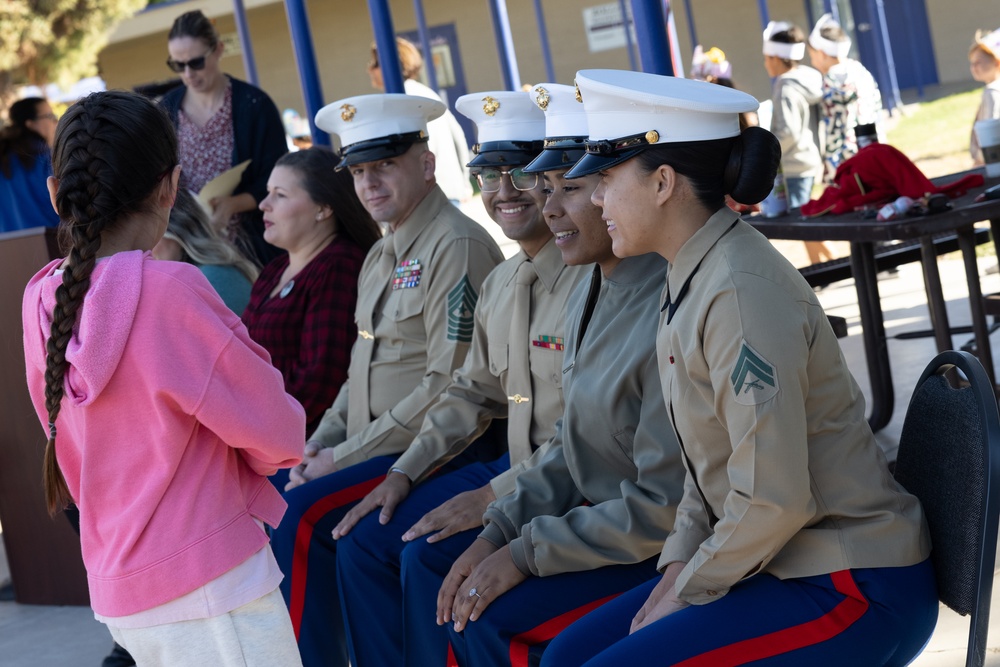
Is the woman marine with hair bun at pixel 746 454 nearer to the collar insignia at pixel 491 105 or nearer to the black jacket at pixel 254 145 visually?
the collar insignia at pixel 491 105

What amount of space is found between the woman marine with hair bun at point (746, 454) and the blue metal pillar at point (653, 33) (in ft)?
4.03

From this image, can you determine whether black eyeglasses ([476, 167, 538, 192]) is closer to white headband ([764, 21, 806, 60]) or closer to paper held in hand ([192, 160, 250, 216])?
paper held in hand ([192, 160, 250, 216])

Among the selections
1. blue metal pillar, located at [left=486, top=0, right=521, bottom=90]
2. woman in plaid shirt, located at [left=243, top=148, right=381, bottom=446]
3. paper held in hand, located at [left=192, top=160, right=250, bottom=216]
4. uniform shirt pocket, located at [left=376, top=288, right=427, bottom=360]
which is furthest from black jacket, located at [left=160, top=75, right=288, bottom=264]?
blue metal pillar, located at [left=486, top=0, right=521, bottom=90]

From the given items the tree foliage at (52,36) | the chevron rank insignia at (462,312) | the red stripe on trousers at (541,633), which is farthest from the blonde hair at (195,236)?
the tree foliage at (52,36)

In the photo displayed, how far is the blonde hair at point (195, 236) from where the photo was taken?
3846 mm

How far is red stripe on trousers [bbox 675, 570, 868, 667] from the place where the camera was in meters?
1.74

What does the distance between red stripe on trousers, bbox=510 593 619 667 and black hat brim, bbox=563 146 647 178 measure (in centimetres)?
82

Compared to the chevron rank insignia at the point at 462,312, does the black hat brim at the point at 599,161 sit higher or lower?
higher

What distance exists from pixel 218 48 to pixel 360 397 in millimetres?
1967

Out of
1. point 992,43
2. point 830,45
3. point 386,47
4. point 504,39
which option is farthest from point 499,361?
point 504,39

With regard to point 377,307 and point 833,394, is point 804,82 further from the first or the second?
point 833,394

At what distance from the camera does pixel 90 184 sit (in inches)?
77.5

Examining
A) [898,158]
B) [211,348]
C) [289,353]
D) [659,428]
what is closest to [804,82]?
[898,158]

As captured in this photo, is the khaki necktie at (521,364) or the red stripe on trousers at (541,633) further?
the khaki necktie at (521,364)
